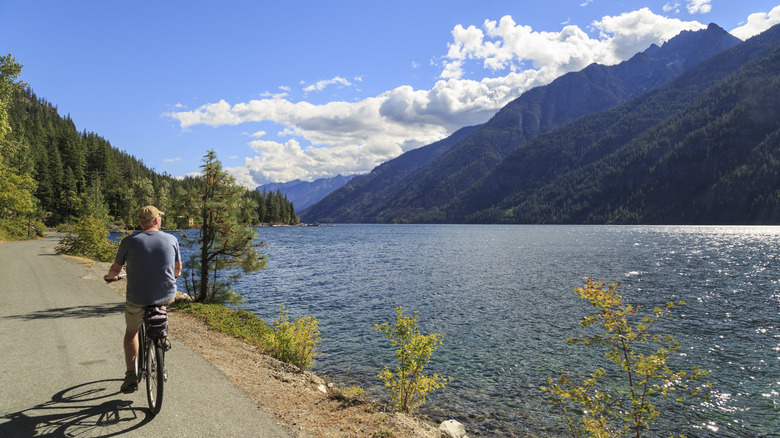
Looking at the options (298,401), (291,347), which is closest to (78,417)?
(298,401)

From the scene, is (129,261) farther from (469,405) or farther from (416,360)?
(469,405)

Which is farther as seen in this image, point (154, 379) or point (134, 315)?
point (154, 379)

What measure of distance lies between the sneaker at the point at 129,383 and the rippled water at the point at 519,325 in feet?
28.9

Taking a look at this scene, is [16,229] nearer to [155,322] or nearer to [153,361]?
[153,361]

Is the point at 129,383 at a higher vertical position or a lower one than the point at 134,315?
lower

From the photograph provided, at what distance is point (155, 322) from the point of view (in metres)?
7.20

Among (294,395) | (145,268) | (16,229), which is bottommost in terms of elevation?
(294,395)

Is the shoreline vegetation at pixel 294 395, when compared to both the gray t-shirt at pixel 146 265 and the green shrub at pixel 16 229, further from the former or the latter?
the green shrub at pixel 16 229

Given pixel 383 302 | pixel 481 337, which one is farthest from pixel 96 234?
pixel 481 337

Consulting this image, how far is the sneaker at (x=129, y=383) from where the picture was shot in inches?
304

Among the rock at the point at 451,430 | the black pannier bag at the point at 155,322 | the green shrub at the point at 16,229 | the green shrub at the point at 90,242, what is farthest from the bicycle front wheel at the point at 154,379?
the green shrub at the point at 16,229

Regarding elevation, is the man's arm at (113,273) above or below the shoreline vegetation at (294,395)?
above

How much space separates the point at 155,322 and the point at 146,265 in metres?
1.12

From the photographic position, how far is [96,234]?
3938 centimetres
